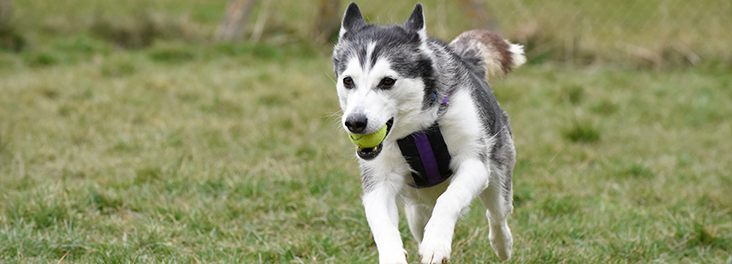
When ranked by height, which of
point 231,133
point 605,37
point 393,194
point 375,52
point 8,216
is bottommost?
point 605,37

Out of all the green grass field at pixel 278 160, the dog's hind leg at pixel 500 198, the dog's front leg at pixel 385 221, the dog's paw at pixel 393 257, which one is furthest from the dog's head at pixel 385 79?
the green grass field at pixel 278 160

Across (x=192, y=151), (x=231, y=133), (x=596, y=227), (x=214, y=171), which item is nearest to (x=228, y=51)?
(x=231, y=133)

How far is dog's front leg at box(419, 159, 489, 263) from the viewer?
8.42 feet

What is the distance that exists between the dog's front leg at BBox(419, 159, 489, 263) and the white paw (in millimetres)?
528

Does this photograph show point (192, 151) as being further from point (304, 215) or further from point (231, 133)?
point (304, 215)

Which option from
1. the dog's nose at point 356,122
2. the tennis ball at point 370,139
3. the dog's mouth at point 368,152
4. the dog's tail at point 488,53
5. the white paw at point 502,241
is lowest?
the white paw at point 502,241

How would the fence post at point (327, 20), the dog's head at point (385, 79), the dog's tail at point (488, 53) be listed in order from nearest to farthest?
the dog's head at point (385, 79) → the dog's tail at point (488, 53) → the fence post at point (327, 20)

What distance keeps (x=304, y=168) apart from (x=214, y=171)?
2.14 feet

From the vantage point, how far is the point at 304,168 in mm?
5047

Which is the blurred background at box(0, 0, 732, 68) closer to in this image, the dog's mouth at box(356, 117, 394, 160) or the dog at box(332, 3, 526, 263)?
the dog at box(332, 3, 526, 263)

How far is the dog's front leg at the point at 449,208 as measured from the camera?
8.42 feet

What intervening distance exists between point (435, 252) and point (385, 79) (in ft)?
2.33

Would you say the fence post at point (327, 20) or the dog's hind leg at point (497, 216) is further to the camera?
the fence post at point (327, 20)

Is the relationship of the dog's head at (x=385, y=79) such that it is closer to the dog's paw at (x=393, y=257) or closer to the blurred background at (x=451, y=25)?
the dog's paw at (x=393, y=257)
